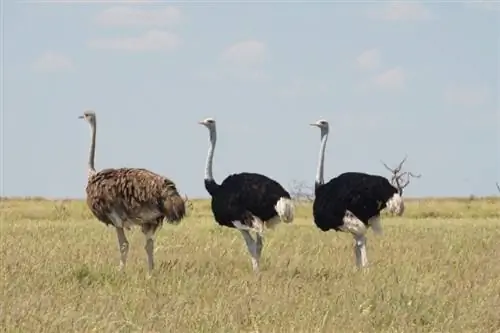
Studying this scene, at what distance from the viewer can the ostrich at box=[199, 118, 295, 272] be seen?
1124cm

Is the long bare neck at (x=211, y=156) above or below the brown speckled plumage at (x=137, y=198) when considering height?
above

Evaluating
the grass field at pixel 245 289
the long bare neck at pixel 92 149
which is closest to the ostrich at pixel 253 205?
the grass field at pixel 245 289

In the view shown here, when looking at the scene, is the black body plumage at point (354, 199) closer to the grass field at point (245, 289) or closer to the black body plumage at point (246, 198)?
the grass field at point (245, 289)

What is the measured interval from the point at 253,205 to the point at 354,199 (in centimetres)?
128

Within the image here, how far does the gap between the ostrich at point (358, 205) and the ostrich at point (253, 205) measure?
0.80 metres

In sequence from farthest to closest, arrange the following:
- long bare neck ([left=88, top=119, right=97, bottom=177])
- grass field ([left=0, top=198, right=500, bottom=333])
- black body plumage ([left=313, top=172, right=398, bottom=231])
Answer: long bare neck ([left=88, top=119, right=97, bottom=177]), black body plumage ([left=313, top=172, right=398, bottom=231]), grass field ([left=0, top=198, right=500, bottom=333])

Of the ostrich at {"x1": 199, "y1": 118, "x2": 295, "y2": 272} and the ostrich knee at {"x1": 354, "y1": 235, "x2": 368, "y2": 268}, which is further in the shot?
the ostrich knee at {"x1": 354, "y1": 235, "x2": 368, "y2": 268}

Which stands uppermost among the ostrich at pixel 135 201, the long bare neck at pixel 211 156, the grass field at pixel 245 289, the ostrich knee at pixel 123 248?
the long bare neck at pixel 211 156

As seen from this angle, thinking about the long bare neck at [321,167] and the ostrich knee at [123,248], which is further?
the long bare neck at [321,167]

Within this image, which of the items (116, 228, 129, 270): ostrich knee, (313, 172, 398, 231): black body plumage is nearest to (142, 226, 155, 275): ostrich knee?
(116, 228, 129, 270): ostrich knee

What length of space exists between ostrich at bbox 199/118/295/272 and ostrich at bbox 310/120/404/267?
80 cm

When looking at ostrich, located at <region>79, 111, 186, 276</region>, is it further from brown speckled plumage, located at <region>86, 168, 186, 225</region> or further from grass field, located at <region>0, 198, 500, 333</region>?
grass field, located at <region>0, 198, 500, 333</region>

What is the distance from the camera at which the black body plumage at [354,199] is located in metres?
11.8

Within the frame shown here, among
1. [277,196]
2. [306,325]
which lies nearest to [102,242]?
[277,196]
